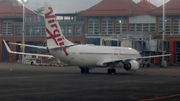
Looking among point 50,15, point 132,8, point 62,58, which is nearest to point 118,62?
point 62,58

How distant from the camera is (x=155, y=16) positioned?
87.0 m

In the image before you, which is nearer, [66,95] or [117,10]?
[66,95]

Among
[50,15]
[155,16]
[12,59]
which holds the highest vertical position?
[155,16]

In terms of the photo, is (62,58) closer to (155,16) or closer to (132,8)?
(155,16)

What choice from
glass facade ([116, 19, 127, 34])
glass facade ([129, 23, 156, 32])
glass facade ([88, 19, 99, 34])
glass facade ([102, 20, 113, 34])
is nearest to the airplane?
glass facade ([129, 23, 156, 32])

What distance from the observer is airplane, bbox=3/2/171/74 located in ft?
115

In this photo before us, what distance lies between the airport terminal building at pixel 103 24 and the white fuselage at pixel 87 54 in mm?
28595

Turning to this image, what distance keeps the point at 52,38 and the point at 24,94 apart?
A: 16.9m

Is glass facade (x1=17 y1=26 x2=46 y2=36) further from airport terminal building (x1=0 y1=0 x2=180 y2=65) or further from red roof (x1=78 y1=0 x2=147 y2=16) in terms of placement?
red roof (x1=78 y1=0 x2=147 y2=16)

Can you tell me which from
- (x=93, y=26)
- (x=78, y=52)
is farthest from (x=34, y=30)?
(x=78, y=52)

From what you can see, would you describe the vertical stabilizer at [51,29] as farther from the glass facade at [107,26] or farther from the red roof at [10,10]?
the red roof at [10,10]

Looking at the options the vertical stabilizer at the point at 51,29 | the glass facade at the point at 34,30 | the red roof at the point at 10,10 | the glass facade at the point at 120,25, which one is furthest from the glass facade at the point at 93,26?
the vertical stabilizer at the point at 51,29

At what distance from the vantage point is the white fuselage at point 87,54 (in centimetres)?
3584

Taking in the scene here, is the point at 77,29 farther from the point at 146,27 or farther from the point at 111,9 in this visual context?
the point at 146,27
